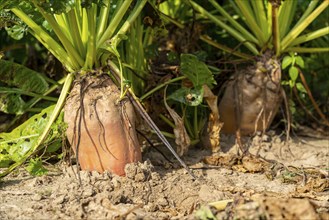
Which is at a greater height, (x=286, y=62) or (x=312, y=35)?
(x=312, y=35)

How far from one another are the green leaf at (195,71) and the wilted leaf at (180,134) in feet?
0.53

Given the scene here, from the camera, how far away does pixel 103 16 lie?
8.45 ft

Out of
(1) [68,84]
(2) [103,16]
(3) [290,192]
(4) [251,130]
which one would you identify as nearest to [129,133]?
(1) [68,84]

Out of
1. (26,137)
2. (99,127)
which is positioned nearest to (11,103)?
(26,137)

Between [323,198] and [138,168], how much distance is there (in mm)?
696

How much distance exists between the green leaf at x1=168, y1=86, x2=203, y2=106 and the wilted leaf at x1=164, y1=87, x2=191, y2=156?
2.4 inches

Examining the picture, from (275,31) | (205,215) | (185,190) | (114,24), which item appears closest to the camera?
(205,215)

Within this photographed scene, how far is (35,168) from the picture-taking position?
2494 mm

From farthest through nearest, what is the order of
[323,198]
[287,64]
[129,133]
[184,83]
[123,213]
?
[287,64] → [184,83] → [129,133] → [323,198] → [123,213]

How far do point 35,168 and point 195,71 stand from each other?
0.80 m

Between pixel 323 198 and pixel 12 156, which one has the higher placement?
pixel 12 156

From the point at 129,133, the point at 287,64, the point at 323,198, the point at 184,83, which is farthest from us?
the point at 287,64

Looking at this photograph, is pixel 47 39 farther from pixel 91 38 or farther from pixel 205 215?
pixel 205 215

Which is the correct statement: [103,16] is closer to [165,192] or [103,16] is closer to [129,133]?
[129,133]
